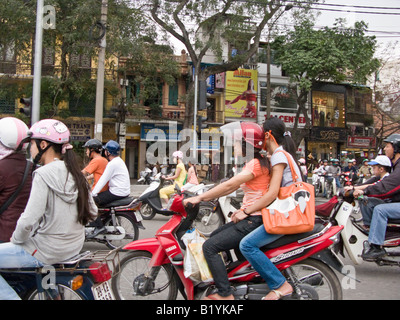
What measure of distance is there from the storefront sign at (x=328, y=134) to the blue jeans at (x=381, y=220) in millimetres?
26088

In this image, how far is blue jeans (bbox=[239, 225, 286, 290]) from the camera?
10.2 feet

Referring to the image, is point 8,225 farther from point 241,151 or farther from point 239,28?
point 239,28

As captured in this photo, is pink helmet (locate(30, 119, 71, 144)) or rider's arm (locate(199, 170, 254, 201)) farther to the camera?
rider's arm (locate(199, 170, 254, 201))

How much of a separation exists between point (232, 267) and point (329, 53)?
24.3 metres

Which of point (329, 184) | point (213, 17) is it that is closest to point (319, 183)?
point (329, 184)

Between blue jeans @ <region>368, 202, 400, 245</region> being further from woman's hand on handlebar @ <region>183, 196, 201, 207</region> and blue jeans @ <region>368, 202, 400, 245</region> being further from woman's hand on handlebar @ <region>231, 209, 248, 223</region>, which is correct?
woman's hand on handlebar @ <region>183, 196, 201, 207</region>

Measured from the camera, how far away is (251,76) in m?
28.4

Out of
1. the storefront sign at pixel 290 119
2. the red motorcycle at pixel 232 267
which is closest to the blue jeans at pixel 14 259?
the red motorcycle at pixel 232 267

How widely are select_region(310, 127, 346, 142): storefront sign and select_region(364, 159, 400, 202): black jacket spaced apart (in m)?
25.9

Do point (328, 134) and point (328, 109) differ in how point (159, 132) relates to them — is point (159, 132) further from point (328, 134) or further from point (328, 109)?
point (328, 109)

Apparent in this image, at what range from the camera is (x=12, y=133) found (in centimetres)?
293

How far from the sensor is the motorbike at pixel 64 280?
2621 mm

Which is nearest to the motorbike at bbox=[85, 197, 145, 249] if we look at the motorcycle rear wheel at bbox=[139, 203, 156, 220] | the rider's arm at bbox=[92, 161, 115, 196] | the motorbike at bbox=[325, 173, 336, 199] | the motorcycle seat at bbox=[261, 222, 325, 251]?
the rider's arm at bbox=[92, 161, 115, 196]
